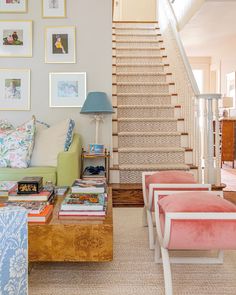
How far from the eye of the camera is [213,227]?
1762 mm

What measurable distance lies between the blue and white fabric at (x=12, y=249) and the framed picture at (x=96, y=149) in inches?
113

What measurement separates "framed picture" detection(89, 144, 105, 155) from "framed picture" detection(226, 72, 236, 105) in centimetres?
468

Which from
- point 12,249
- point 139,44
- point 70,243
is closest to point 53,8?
point 139,44

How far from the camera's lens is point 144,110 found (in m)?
5.14

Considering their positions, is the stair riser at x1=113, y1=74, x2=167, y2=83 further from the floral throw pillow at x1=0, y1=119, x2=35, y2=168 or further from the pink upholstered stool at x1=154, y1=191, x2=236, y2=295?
the pink upholstered stool at x1=154, y1=191, x2=236, y2=295

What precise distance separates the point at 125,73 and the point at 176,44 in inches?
36.5

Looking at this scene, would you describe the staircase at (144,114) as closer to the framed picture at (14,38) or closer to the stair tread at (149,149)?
the stair tread at (149,149)

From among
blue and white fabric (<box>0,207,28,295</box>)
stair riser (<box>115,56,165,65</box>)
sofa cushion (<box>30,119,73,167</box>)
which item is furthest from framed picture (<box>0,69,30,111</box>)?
blue and white fabric (<box>0,207,28,295</box>)

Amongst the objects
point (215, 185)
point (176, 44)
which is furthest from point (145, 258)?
point (176, 44)

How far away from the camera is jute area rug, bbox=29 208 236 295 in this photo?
1962mm

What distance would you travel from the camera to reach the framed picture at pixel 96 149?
406 centimetres

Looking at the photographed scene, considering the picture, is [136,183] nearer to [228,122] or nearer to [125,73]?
[125,73]

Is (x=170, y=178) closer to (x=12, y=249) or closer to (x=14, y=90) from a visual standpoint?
(x=12, y=249)

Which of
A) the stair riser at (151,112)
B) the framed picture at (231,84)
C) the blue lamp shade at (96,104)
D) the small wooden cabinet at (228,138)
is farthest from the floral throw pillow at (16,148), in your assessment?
the framed picture at (231,84)
